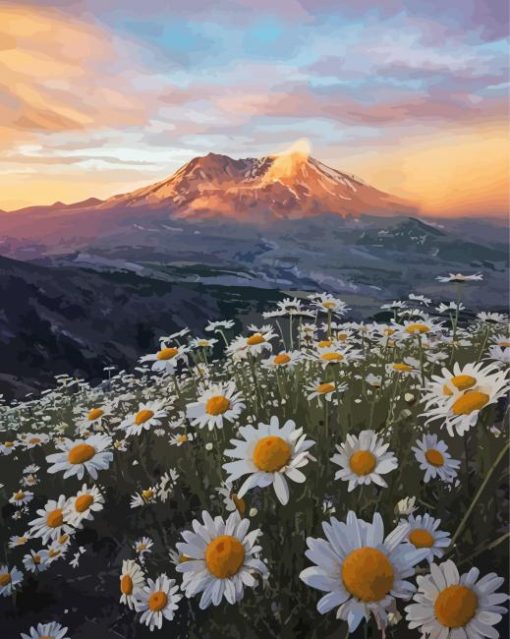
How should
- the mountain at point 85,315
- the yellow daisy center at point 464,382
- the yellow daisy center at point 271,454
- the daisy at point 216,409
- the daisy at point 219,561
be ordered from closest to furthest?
1. the daisy at point 219,561
2. the yellow daisy center at point 271,454
3. the yellow daisy center at point 464,382
4. the daisy at point 216,409
5. the mountain at point 85,315

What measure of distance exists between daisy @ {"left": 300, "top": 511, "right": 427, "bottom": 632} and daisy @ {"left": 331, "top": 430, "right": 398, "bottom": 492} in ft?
0.68

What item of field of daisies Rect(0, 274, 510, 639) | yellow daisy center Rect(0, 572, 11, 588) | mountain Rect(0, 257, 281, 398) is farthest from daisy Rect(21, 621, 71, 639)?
mountain Rect(0, 257, 281, 398)

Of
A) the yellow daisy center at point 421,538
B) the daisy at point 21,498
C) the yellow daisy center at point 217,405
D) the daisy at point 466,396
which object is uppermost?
the daisy at point 466,396

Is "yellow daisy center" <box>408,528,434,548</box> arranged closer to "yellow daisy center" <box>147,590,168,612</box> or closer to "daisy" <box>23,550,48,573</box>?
"yellow daisy center" <box>147,590,168,612</box>

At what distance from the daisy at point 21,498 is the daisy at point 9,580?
0.44 metres

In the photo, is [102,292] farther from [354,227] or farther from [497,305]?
[497,305]

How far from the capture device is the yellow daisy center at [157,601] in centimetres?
101

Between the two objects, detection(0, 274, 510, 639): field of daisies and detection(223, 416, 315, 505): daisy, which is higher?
detection(223, 416, 315, 505): daisy

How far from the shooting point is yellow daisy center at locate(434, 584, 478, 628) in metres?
0.69

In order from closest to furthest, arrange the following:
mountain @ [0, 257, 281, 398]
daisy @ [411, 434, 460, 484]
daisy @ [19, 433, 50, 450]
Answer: daisy @ [411, 434, 460, 484]
daisy @ [19, 433, 50, 450]
mountain @ [0, 257, 281, 398]

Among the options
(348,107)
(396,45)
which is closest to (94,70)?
(348,107)

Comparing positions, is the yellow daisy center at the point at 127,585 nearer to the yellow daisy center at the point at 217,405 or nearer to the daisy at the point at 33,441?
the yellow daisy center at the point at 217,405

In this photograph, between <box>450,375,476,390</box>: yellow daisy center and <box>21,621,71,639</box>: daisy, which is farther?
<box>21,621,71,639</box>: daisy

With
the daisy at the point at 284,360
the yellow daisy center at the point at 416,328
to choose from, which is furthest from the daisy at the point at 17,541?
the yellow daisy center at the point at 416,328
